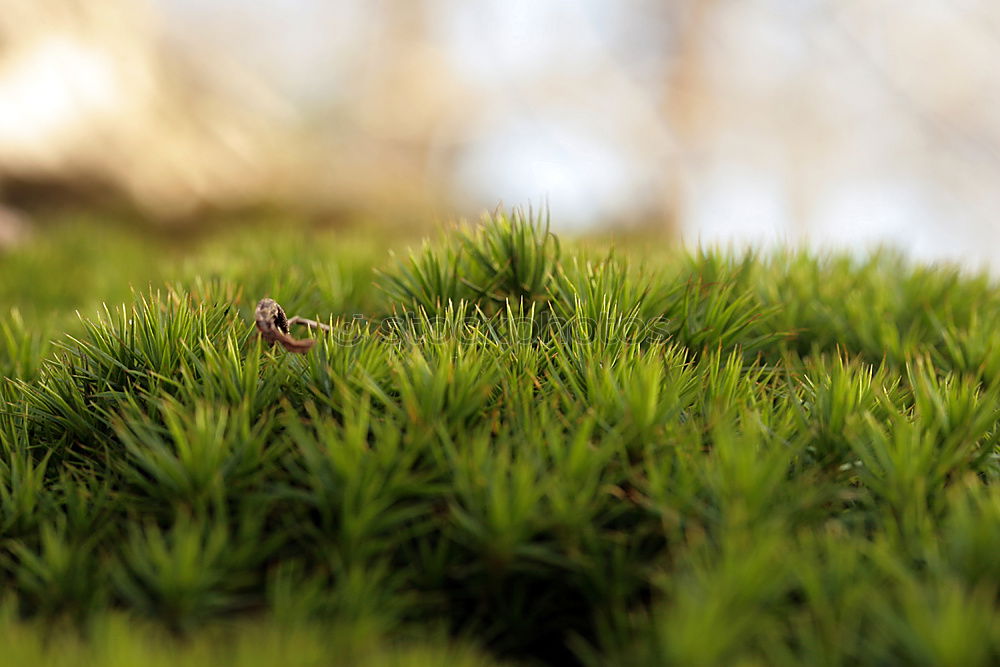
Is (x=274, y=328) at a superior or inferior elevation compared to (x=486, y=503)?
superior

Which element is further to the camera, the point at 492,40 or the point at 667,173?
the point at 492,40

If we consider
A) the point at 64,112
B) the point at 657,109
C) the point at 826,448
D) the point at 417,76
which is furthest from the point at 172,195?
the point at 657,109

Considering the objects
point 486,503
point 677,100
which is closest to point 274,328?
point 486,503

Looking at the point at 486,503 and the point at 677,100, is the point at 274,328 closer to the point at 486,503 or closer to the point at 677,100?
the point at 486,503

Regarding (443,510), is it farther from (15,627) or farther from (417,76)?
(417,76)

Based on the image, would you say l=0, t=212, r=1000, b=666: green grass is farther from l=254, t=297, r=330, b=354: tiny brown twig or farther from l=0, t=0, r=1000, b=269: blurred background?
l=0, t=0, r=1000, b=269: blurred background

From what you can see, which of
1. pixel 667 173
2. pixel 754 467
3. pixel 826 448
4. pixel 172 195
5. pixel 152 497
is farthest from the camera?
pixel 667 173

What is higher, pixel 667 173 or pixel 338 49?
pixel 338 49

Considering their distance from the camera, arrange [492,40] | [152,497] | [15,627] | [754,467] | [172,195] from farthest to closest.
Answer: [492,40] → [172,195] → [152,497] → [754,467] → [15,627]
